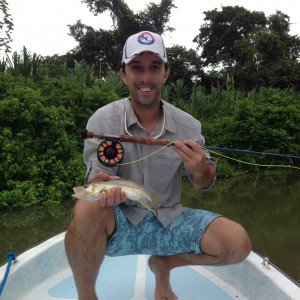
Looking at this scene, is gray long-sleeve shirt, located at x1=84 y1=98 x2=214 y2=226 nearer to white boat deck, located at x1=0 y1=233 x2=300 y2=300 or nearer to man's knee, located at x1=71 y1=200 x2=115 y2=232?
man's knee, located at x1=71 y1=200 x2=115 y2=232

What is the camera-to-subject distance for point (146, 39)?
221 cm

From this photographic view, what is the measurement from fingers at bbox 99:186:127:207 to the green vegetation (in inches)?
188

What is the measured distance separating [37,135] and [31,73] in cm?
239

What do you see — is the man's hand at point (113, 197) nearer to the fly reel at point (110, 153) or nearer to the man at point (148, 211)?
the man at point (148, 211)

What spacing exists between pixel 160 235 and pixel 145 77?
0.86m

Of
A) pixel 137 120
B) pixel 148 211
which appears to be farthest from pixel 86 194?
pixel 137 120

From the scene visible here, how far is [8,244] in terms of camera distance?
503 cm

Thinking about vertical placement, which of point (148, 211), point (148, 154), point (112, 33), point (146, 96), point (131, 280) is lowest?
point (131, 280)

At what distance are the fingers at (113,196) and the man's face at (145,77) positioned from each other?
2.09 feet

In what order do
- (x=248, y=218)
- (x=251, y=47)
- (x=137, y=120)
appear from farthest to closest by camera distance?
(x=251, y=47) < (x=248, y=218) < (x=137, y=120)

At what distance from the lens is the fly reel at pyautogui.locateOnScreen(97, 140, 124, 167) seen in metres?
2.03

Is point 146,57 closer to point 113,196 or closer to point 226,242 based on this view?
point 113,196

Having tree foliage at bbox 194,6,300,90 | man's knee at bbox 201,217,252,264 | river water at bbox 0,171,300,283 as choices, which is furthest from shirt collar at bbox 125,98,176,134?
tree foliage at bbox 194,6,300,90

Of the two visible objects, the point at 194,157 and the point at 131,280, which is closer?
the point at 194,157
